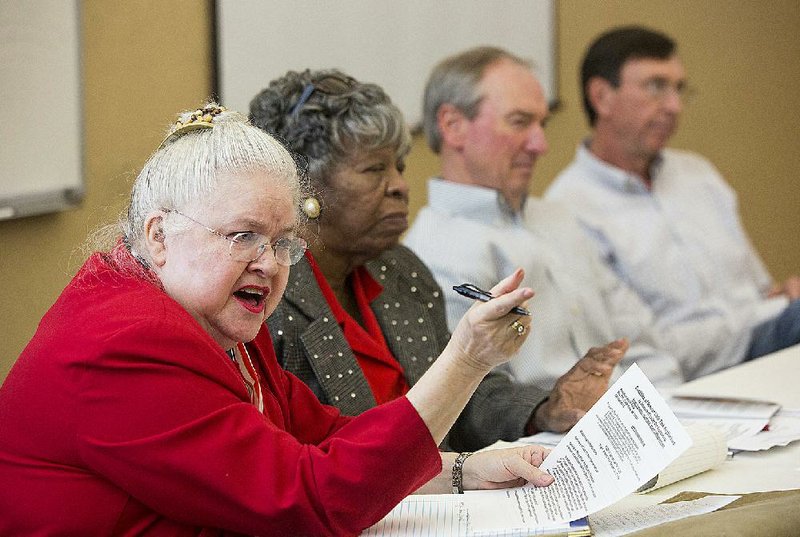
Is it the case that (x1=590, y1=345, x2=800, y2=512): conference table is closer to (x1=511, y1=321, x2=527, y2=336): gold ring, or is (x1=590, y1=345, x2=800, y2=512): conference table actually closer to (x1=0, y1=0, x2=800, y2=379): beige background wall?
(x1=511, y1=321, x2=527, y2=336): gold ring

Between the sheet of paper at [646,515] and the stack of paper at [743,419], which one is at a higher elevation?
the sheet of paper at [646,515]

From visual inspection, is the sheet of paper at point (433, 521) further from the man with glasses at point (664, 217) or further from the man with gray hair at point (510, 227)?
the man with glasses at point (664, 217)

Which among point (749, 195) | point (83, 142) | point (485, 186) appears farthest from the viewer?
point (749, 195)

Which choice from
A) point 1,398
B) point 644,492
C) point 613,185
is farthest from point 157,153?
point 613,185

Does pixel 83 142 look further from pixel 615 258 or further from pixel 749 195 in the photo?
pixel 749 195

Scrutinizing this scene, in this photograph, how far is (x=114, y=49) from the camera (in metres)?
3.12

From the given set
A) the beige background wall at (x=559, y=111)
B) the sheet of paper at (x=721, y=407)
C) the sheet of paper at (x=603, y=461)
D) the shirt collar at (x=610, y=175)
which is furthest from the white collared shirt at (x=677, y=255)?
the sheet of paper at (x=603, y=461)

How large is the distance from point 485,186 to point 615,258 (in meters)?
1.06

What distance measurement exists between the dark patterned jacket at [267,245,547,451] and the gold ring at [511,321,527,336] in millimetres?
802

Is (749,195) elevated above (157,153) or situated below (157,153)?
below

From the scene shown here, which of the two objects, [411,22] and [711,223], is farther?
[711,223]

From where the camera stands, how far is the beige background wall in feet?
9.53

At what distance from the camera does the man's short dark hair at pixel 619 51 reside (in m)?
4.89

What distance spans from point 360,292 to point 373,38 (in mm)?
1817
